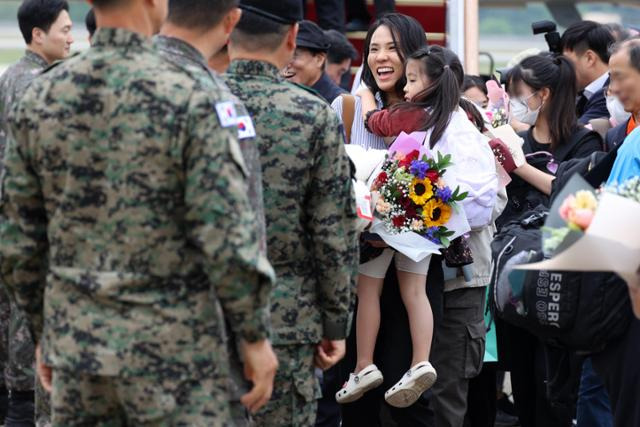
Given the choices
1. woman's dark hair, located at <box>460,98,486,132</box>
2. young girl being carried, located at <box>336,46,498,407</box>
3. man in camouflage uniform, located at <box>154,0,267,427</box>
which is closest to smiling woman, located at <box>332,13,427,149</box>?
young girl being carried, located at <box>336,46,498,407</box>

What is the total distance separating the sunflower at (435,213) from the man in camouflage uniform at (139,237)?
2171 millimetres

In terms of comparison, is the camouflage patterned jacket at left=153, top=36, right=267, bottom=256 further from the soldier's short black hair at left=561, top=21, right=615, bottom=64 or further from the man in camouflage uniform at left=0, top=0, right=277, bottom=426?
the soldier's short black hair at left=561, top=21, right=615, bottom=64

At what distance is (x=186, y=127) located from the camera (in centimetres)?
300

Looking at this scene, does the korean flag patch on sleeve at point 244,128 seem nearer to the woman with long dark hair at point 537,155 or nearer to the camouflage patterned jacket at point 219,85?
the camouflage patterned jacket at point 219,85

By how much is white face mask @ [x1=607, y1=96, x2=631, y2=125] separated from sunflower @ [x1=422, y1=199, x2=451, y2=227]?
178 centimetres

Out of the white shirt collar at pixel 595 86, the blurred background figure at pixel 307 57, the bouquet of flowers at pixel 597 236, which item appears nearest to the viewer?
the bouquet of flowers at pixel 597 236

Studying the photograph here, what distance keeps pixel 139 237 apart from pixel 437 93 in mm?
2745

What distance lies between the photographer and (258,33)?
3.92 m

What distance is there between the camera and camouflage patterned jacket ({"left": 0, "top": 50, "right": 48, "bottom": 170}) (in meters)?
5.70

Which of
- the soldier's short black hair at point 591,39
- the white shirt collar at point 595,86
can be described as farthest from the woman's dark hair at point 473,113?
the soldier's short black hair at point 591,39

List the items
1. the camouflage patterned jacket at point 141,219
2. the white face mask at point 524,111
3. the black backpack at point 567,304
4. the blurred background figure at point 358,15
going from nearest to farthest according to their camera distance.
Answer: the camouflage patterned jacket at point 141,219, the black backpack at point 567,304, the white face mask at point 524,111, the blurred background figure at point 358,15

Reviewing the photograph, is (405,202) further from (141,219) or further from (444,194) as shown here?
(141,219)

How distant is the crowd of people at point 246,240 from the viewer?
3.02 metres

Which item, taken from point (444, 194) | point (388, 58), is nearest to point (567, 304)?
point (444, 194)
